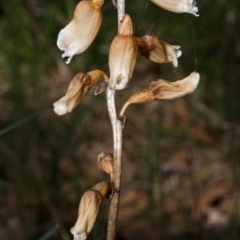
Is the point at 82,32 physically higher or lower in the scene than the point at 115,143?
higher

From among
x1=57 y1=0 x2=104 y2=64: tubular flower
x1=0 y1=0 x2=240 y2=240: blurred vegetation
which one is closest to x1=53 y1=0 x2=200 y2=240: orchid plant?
x1=57 y1=0 x2=104 y2=64: tubular flower

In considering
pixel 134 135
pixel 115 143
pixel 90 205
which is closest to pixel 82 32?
pixel 115 143

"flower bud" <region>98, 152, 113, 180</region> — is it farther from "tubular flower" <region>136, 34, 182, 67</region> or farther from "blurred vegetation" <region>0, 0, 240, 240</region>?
"blurred vegetation" <region>0, 0, 240, 240</region>

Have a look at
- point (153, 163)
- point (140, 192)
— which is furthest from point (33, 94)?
point (153, 163)

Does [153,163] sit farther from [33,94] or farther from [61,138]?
[33,94]

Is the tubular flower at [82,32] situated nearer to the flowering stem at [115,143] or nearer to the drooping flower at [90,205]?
the flowering stem at [115,143]

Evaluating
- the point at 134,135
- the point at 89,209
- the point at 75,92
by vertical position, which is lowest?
the point at 134,135

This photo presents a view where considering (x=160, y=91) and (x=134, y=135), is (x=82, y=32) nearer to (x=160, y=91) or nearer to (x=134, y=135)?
(x=160, y=91)
